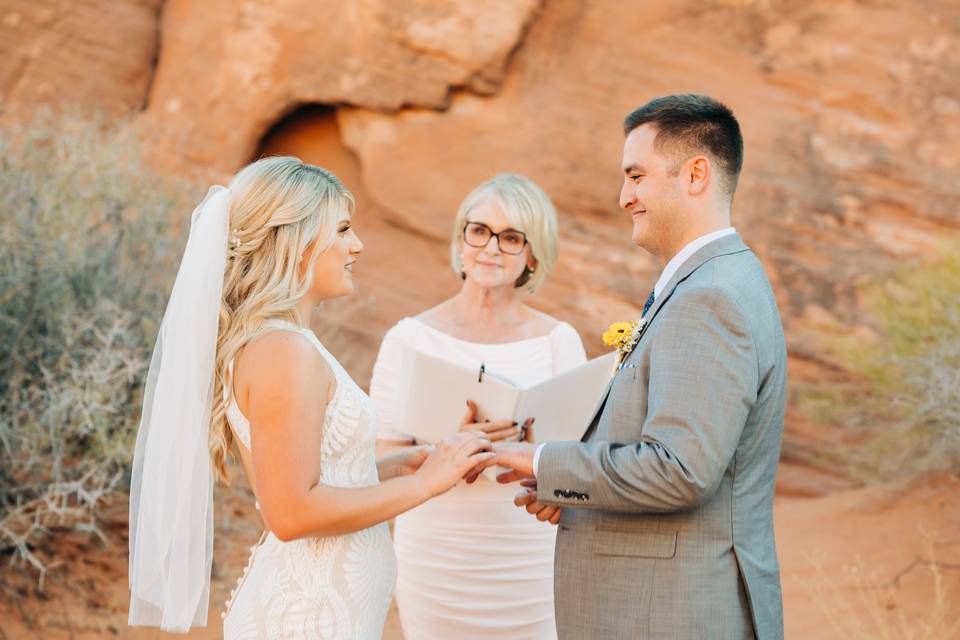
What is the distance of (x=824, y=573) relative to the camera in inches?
216

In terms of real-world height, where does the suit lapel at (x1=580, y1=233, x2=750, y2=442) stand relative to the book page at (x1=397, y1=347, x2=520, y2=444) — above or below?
above

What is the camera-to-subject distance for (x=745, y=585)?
2244 millimetres

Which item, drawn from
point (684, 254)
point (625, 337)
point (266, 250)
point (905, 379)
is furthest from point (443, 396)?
point (905, 379)

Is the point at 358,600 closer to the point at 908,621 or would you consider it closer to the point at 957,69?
the point at 908,621

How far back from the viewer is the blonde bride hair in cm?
242

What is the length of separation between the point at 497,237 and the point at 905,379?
3527 millimetres

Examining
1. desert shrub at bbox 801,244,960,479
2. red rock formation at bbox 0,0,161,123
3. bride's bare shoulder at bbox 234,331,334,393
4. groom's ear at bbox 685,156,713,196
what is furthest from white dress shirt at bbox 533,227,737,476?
red rock formation at bbox 0,0,161,123

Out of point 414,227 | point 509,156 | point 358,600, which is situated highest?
point 509,156

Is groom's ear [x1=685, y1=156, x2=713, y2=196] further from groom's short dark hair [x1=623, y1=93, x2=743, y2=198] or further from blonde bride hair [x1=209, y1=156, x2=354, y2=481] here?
blonde bride hair [x1=209, y1=156, x2=354, y2=481]

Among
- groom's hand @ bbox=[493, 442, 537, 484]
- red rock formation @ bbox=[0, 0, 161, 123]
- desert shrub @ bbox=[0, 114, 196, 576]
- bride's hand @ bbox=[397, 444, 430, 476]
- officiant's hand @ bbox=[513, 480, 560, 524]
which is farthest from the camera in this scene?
red rock formation @ bbox=[0, 0, 161, 123]

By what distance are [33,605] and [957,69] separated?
7453 millimetres

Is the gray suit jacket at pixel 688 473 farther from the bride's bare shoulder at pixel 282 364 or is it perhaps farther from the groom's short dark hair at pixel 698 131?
the bride's bare shoulder at pixel 282 364

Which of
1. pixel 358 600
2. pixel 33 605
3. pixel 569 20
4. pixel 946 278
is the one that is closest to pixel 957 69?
pixel 946 278

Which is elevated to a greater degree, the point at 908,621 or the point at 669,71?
the point at 669,71
